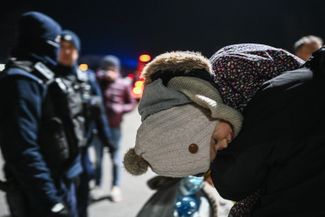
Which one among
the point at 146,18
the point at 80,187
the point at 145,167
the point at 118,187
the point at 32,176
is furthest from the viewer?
the point at 146,18

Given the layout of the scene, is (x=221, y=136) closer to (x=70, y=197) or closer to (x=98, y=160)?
(x=70, y=197)

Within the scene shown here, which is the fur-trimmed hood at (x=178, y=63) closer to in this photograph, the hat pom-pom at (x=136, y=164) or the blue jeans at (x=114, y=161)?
the hat pom-pom at (x=136, y=164)

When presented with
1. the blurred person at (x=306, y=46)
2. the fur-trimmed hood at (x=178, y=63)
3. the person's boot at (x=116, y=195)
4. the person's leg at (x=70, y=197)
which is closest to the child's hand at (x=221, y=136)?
the fur-trimmed hood at (x=178, y=63)

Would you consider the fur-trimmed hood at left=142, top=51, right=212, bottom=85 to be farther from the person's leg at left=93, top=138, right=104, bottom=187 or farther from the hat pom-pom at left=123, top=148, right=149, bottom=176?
the person's leg at left=93, top=138, right=104, bottom=187

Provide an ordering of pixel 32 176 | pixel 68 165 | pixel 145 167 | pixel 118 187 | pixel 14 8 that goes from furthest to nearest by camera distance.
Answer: pixel 14 8 → pixel 118 187 → pixel 68 165 → pixel 32 176 → pixel 145 167

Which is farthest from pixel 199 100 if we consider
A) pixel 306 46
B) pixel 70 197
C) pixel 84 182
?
pixel 306 46

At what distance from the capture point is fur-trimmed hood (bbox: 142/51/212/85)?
1.26 metres

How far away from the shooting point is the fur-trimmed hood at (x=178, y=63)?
1258mm

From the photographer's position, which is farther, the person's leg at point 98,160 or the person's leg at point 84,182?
the person's leg at point 98,160

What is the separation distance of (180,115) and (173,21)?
708 inches

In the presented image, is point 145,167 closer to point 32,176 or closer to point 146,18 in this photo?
point 32,176

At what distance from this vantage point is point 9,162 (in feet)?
8.39

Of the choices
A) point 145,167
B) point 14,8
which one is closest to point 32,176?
point 145,167

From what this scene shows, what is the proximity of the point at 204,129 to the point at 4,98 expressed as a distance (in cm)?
160
